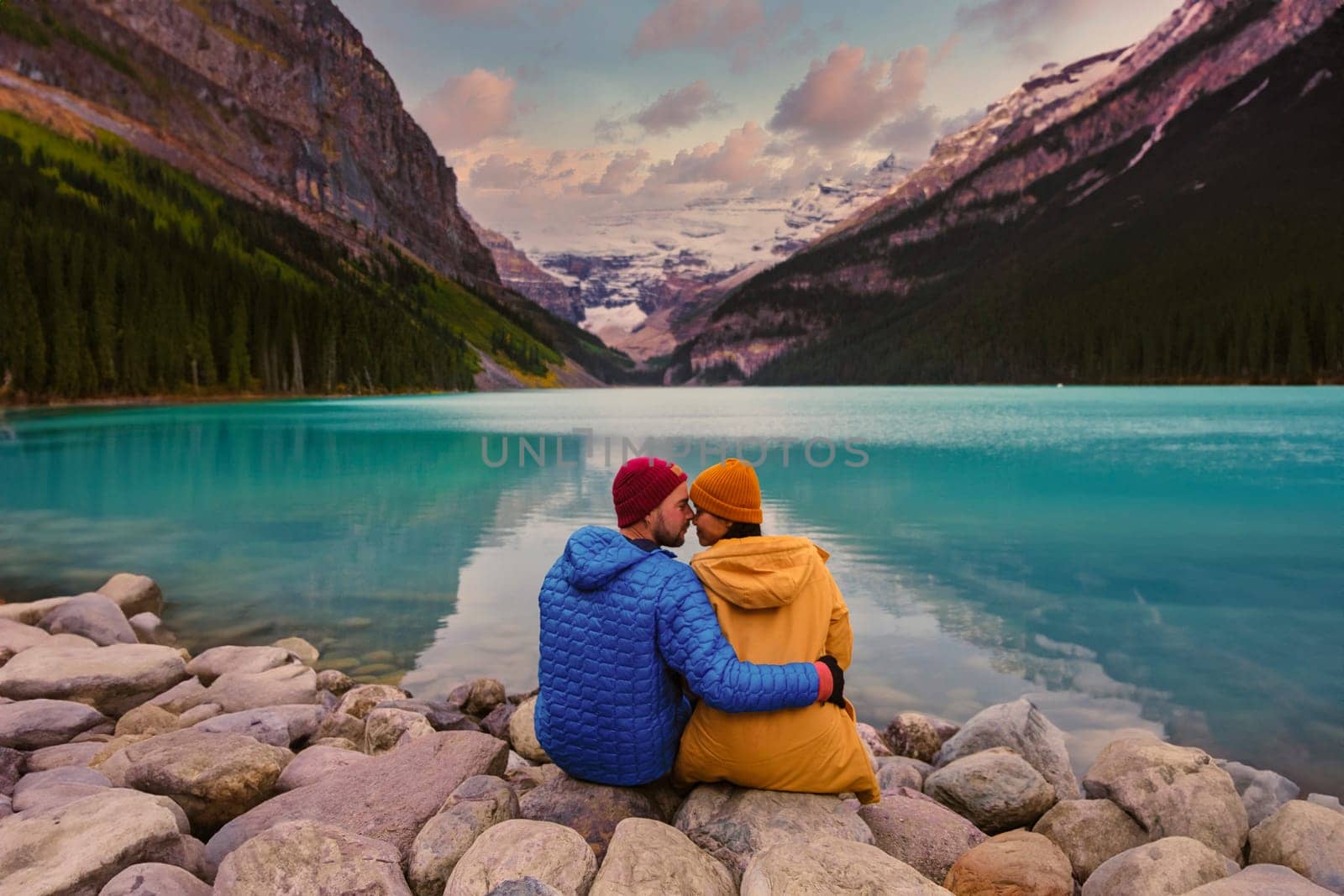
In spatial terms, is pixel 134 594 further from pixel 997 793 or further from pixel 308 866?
pixel 997 793

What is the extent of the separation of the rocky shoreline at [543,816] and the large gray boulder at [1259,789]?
26 millimetres

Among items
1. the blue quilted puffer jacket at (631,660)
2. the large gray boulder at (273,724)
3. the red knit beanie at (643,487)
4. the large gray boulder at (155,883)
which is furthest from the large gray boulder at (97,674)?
the red knit beanie at (643,487)

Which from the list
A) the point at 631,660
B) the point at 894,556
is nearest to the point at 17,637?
the point at 631,660

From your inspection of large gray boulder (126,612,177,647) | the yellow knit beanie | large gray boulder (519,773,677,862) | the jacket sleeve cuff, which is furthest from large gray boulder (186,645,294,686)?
the jacket sleeve cuff

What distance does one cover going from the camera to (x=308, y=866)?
169 inches

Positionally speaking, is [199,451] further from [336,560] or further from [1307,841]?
[1307,841]

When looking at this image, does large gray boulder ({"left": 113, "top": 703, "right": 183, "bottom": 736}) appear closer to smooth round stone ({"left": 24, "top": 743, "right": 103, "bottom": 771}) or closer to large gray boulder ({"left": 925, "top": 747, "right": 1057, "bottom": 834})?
smooth round stone ({"left": 24, "top": 743, "right": 103, "bottom": 771})

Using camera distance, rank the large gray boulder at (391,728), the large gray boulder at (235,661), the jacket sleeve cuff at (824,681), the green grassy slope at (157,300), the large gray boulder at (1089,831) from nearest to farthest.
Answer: the jacket sleeve cuff at (824,681)
the large gray boulder at (1089,831)
the large gray boulder at (391,728)
the large gray boulder at (235,661)
the green grassy slope at (157,300)

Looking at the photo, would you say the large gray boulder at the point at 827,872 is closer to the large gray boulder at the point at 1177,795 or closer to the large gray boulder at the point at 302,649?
the large gray boulder at the point at 1177,795

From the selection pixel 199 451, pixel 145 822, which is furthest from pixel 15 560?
pixel 199 451

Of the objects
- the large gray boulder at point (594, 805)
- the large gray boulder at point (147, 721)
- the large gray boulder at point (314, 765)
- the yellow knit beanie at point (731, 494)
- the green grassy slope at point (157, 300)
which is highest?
the green grassy slope at point (157, 300)

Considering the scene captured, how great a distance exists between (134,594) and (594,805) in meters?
12.9

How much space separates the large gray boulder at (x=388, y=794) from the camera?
5242mm

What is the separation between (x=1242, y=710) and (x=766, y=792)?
7921 mm
